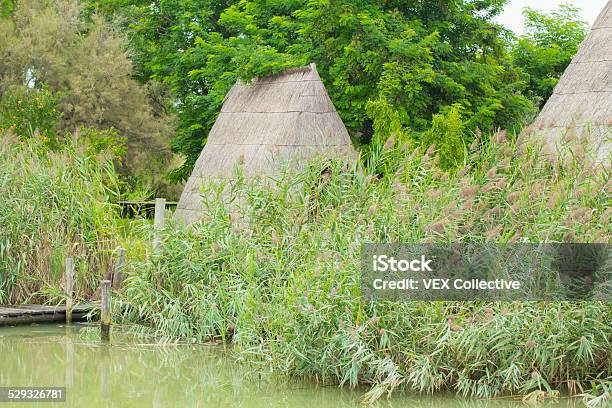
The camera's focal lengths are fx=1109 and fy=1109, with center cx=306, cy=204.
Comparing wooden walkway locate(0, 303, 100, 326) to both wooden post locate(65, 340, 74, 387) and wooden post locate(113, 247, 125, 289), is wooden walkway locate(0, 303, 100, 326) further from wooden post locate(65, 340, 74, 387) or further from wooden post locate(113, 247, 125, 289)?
wooden post locate(65, 340, 74, 387)

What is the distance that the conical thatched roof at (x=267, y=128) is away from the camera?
16.2 meters

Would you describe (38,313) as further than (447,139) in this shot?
No

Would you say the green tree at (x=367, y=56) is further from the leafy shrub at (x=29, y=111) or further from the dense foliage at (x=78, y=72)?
the dense foliage at (x=78, y=72)

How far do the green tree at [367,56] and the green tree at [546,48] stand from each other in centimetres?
322

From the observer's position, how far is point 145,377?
10.8 m

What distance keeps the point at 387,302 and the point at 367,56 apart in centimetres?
895

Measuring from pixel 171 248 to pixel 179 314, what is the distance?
816 millimetres

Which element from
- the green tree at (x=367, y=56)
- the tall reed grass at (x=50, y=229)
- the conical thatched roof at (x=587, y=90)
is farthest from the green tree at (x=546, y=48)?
the tall reed grass at (x=50, y=229)

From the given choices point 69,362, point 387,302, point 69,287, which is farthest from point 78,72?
point 387,302

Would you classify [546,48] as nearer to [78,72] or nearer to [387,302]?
[78,72]

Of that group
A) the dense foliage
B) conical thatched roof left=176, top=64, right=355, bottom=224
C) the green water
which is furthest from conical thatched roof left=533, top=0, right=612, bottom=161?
the dense foliage

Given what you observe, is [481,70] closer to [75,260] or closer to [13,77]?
[75,260]

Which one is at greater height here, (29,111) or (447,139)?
(29,111)

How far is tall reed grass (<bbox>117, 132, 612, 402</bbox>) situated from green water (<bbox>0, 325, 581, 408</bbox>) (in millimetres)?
189
